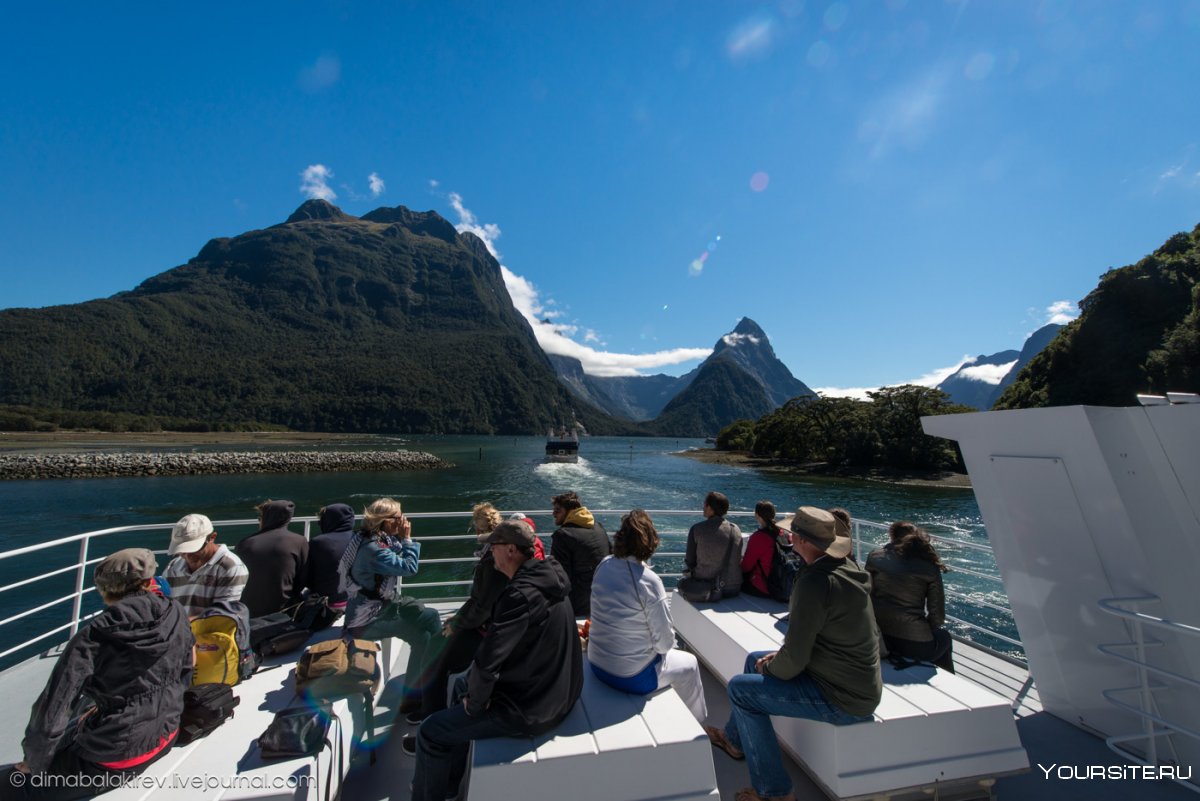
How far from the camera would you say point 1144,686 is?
224 cm

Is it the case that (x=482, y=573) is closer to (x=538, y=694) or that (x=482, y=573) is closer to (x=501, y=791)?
(x=538, y=694)

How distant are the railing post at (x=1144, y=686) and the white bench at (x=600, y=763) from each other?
1955mm

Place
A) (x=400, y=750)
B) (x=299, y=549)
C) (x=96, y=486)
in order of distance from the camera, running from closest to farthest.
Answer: (x=400, y=750), (x=299, y=549), (x=96, y=486)

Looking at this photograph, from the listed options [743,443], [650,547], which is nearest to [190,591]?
[650,547]

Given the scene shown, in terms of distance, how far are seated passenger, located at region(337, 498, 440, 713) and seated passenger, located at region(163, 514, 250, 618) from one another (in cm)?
52

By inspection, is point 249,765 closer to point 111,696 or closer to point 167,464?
point 111,696

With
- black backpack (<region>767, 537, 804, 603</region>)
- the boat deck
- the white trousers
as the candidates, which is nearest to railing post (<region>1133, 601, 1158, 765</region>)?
the boat deck

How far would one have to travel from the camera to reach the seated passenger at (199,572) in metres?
2.47

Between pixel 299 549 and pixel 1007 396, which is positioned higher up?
pixel 1007 396

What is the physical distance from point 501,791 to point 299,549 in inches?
81.3

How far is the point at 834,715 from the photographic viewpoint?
203cm

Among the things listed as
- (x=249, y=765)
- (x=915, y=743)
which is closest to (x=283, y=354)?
(x=249, y=765)

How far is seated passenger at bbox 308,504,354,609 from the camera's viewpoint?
3156mm

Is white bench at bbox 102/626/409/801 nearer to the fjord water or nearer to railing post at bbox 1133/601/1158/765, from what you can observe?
railing post at bbox 1133/601/1158/765
